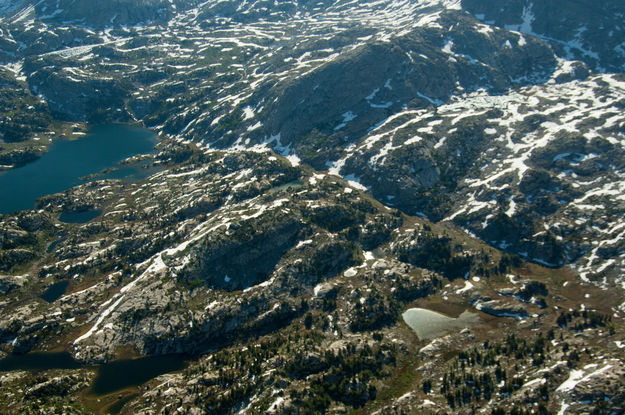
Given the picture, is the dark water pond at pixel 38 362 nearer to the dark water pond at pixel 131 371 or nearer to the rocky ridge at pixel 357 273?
the rocky ridge at pixel 357 273

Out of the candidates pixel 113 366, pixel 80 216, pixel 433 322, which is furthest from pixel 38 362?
pixel 433 322

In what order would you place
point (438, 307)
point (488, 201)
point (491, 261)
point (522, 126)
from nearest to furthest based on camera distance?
point (438, 307) < point (491, 261) < point (488, 201) < point (522, 126)

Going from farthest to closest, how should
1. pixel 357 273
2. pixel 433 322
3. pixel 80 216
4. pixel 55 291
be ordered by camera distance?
pixel 80 216, pixel 55 291, pixel 357 273, pixel 433 322

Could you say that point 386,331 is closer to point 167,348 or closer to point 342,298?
point 342,298

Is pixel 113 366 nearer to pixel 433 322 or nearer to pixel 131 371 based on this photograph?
pixel 131 371

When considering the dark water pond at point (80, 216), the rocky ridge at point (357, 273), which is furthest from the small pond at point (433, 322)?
the dark water pond at point (80, 216)

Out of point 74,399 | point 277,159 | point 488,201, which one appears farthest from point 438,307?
point 277,159

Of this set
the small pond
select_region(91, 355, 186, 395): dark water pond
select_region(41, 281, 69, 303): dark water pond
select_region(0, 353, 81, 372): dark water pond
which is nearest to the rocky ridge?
the small pond
